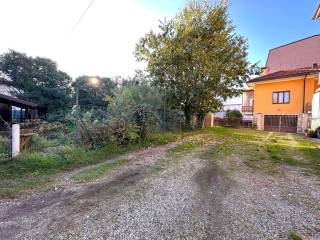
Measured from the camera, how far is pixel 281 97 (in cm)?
1989

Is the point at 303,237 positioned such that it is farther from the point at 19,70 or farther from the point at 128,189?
the point at 19,70

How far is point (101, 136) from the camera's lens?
802cm

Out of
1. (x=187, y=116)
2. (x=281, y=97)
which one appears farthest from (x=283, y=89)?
(x=187, y=116)

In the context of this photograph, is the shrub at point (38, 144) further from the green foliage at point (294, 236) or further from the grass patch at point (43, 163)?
the green foliage at point (294, 236)

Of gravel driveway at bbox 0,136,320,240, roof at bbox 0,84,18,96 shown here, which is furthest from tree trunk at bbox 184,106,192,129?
roof at bbox 0,84,18,96

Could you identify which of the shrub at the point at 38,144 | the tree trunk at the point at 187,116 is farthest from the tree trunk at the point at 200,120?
the shrub at the point at 38,144

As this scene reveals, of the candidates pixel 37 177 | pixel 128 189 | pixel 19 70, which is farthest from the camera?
pixel 19 70

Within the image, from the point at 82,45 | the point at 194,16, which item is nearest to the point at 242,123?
the point at 194,16

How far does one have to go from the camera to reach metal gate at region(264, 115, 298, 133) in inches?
742

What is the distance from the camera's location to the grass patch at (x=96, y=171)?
5.12 meters

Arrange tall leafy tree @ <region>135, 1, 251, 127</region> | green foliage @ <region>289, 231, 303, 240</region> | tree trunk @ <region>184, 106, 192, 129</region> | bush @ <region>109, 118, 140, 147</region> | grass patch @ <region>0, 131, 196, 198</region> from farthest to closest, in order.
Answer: tree trunk @ <region>184, 106, 192, 129</region> → tall leafy tree @ <region>135, 1, 251, 127</region> → bush @ <region>109, 118, 140, 147</region> → grass patch @ <region>0, 131, 196, 198</region> → green foliage @ <region>289, 231, 303, 240</region>

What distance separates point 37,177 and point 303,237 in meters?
5.37

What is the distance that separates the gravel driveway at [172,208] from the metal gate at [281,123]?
15721 millimetres

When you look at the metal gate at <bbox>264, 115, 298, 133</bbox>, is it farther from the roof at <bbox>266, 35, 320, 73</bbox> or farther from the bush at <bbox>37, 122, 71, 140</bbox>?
the bush at <bbox>37, 122, 71, 140</bbox>
